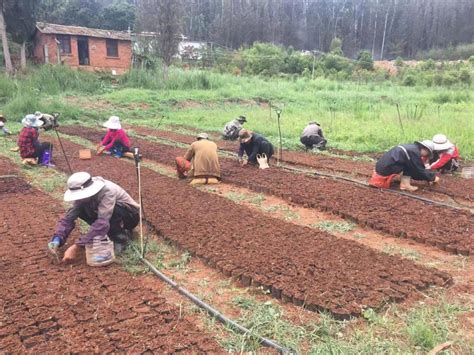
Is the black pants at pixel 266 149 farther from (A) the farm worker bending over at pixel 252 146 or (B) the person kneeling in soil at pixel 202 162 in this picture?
(B) the person kneeling in soil at pixel 202 162

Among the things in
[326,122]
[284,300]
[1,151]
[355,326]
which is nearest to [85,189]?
[284,300]

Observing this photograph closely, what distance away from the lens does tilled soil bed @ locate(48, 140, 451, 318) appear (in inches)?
137

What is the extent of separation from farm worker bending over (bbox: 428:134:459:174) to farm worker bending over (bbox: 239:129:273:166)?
9.62 ft

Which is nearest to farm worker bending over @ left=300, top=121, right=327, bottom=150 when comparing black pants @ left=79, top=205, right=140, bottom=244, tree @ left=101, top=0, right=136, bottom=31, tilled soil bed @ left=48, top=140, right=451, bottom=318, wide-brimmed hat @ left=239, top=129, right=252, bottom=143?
wide-brimmed hat @ left=239, top=129, right=252, bottom=143

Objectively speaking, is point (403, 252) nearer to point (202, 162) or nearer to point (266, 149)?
point (202, 162)

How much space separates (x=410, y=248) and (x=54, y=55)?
2799 centimetres

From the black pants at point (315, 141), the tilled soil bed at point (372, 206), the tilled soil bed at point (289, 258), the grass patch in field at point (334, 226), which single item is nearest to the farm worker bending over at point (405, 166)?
the tilled soil bed at point (372, 206)

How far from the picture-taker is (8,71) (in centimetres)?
2128

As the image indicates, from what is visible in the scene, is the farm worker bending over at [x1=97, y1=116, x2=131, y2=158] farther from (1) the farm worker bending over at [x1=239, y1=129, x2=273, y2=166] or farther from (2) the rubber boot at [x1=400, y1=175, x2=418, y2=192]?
(2) the rubber boot at [x1=400, y1=175, x2=418, y2=192]

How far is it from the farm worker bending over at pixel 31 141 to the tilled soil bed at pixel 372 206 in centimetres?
376

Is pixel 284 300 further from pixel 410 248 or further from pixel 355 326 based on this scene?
pixel 410 248

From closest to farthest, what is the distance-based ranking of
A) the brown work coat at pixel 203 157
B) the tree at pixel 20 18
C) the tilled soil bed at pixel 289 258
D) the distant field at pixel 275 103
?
the tilled soil bed at pixel 289 258
the brown work coat at pixel 203 157
the distant field at pixel 275 103
the tree at pixel 20 18

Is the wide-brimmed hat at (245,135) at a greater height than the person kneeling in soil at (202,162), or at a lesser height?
greater

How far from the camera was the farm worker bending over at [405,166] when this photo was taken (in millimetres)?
6219
